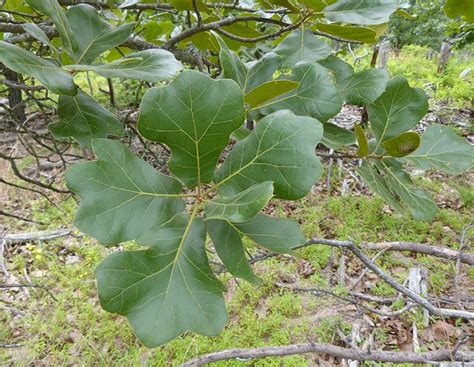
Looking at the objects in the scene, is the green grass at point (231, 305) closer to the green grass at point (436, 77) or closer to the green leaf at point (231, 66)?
the green leaf at point (231, 66)

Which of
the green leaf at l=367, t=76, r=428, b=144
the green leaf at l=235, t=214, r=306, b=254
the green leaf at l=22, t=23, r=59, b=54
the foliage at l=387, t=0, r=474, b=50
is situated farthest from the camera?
the foliage at l=387, t=0, r=474, b=50

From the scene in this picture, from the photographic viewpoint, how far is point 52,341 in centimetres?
239

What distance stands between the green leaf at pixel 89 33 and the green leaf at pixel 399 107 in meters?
0.51

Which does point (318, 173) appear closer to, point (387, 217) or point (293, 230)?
point (293, 230)

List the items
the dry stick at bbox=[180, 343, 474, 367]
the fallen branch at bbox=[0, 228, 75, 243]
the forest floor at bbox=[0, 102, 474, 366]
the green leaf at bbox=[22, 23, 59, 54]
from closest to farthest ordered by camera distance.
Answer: the green leaf at bbox=[22, 23, 59, 54] → the dry stick at bbox=[180, 343, 474, 367] → the forest floor at bbox=[0, 102, 474, 366] → the fallen branch at bbox=[0, 228, 75, 243]

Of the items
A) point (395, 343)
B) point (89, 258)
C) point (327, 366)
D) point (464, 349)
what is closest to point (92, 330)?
point (89, 258)

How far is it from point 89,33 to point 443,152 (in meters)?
0.76

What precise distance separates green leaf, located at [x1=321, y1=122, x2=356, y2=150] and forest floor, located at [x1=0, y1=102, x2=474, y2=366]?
1.25 meters

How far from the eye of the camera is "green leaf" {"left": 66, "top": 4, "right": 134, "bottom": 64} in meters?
0.71

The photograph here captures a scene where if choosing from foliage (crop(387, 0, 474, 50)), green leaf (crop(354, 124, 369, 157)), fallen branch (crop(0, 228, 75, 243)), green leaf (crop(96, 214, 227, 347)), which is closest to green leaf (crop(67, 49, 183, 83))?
green leaf (crop(96, 214, 227, 347))

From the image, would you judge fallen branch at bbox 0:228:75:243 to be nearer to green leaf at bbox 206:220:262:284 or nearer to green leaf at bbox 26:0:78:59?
green leaf at bbox 26:0:78:59

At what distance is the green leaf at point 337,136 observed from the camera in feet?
2.28

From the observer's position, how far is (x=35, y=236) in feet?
10.2

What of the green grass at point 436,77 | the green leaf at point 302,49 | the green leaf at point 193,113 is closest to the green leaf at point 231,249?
the green leaf at point 193,113
